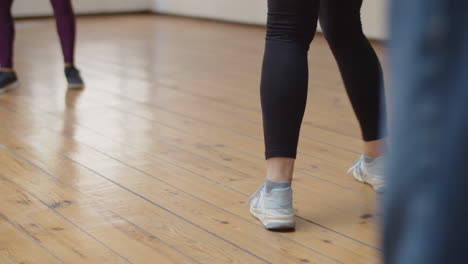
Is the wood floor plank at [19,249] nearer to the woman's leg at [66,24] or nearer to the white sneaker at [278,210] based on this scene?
the white sneaker at [278,210]

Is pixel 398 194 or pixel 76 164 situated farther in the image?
pixel 76 164

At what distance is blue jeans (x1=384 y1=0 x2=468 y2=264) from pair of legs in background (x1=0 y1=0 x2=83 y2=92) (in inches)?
109

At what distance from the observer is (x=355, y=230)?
127cm

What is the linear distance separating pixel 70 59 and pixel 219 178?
1576 millimetres

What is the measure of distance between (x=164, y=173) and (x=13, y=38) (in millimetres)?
1581

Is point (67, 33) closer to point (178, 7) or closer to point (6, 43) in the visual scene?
point (6, 43)

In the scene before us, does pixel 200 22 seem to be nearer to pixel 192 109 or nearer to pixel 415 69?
pixel 192 109

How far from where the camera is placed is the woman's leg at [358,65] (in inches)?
52.2

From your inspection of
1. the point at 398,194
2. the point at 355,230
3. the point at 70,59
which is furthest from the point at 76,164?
the point at 398,194

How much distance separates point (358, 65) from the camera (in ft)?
4.51

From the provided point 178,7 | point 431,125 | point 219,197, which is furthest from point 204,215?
point 178,7

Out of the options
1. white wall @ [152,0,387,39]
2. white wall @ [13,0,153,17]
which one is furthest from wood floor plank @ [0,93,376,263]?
white wall @ [13,0,153,17]

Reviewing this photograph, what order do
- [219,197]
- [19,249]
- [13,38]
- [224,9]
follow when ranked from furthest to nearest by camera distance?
[224,9]
[13,38]
[219,197]
[19,249]

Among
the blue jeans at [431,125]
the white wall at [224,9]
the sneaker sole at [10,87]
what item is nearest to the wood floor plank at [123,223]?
the blue jeans at [431,125]
